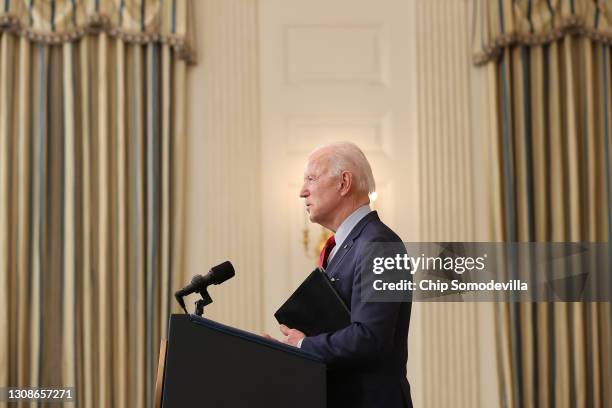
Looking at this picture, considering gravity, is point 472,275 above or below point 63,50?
below

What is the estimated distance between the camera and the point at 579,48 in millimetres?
4754

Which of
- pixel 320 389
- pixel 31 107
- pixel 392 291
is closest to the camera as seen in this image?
pixel 320 389

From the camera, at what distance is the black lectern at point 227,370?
79.2 inches

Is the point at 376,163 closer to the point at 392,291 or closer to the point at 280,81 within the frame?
the point at 280,81

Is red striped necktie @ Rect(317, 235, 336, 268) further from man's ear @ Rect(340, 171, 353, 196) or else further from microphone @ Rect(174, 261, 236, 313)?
microphone @ Rect(174, 261, 236, 313)

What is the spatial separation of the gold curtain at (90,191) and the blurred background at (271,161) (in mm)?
13

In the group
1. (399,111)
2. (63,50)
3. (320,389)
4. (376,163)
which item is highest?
(63,50)

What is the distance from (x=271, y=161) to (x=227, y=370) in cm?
272

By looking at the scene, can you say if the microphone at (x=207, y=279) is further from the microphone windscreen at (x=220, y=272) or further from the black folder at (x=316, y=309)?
the black folder at (x=316, y=309)

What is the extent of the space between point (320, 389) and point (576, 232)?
9.92 feet

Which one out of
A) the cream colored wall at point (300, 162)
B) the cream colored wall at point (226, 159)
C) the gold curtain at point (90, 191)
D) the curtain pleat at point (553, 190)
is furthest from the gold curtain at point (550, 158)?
the gold curtain at point (90, 191)

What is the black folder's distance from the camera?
7.32 ft

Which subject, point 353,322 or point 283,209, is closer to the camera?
point 353,322

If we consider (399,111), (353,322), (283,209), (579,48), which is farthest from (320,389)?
(579,48)
